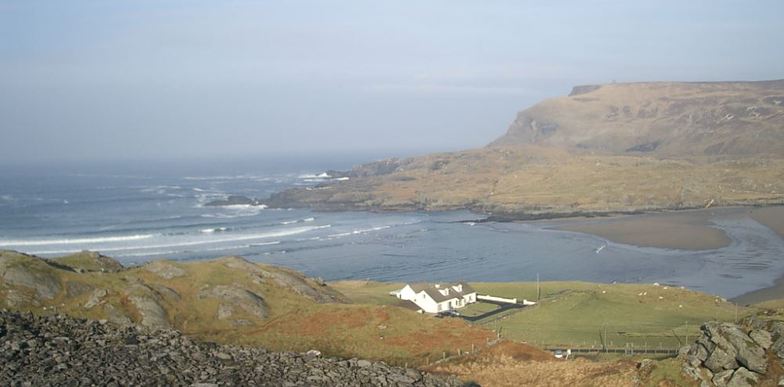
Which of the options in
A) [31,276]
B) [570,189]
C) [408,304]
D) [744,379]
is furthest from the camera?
[570,189]

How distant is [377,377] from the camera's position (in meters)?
A: 21.4

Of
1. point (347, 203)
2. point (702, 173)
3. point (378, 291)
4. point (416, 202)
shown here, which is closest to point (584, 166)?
point (702, 173)

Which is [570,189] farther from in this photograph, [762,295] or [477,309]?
[477,309]

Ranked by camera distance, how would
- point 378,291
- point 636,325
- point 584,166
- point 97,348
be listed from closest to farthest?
point 97,348 < point 636,325 < point 378,291 < point 584,166

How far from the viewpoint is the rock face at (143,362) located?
18.4 meters

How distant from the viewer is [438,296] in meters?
52.1

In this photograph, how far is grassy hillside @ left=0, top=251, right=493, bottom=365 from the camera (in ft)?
111

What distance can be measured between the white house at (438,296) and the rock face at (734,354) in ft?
94.1

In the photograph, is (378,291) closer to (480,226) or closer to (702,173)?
(480,226)

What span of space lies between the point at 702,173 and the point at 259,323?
417 ft

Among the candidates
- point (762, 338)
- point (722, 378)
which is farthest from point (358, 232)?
point (722, 378)

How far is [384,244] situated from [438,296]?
142 feet

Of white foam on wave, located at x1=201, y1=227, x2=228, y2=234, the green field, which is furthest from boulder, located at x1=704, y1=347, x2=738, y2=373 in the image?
white foam on wave, located at x1=201, y1=227, x2=228, y2=234

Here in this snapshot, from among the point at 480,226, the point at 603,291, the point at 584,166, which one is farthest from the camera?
the point at 584,166
